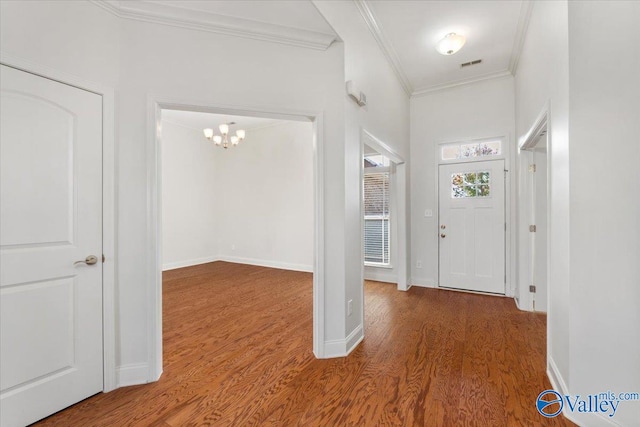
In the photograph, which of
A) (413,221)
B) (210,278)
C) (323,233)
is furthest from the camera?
(210,278)

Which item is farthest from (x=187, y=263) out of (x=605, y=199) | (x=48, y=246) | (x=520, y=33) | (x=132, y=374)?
(x=520, y=33)

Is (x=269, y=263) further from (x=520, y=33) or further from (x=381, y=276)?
(x=520, y=33)

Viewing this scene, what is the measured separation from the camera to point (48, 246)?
1.73 meters

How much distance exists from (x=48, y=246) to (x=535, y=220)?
465 cm

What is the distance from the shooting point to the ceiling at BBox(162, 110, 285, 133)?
5.61m

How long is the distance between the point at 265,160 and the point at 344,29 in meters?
4.16

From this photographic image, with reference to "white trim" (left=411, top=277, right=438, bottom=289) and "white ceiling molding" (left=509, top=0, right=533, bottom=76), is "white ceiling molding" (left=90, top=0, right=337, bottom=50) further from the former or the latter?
"white trim" (left=411, top=277, right=438, bottom=289)

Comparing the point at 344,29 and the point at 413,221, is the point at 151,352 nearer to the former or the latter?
the point at 344,29

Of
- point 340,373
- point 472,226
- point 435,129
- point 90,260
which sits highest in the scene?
point 435,129

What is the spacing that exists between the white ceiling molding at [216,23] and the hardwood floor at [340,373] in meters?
2.76

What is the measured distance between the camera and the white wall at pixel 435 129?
4.11 m

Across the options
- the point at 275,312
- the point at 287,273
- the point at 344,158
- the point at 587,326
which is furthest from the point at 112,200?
the point at 287,273

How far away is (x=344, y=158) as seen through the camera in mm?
2459

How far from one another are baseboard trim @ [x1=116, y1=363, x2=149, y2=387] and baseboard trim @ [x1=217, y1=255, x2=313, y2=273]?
12.2ft
